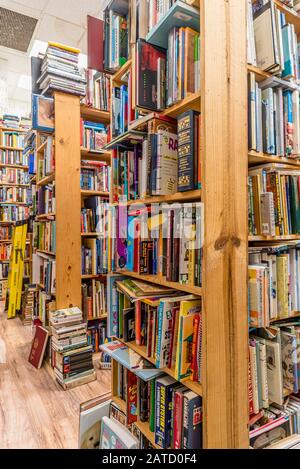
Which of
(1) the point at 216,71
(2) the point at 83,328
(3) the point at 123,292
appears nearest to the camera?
(1) the point at 216,71

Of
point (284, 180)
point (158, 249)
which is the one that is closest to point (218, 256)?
point (158, 249)

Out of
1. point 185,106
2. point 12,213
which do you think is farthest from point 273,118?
point 12,213

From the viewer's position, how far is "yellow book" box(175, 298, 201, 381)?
99 centimetres

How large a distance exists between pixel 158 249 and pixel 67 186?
140 centimetres

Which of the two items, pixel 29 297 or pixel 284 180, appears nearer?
pixel 284 180

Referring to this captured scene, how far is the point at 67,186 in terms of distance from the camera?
2305mm

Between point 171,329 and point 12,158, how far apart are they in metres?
4.79

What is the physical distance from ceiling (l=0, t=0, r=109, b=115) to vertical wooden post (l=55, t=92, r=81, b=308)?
132cm

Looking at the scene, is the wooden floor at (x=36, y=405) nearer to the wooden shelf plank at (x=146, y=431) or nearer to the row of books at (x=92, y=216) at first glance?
the wooden shelf plank at (x=146, y=431)

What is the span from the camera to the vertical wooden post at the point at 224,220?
3.00 feet

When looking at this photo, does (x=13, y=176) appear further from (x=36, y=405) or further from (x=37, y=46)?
(x=36, y=405)

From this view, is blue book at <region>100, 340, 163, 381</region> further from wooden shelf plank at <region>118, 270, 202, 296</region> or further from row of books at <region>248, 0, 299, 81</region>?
row of books at <region>248, 0, 299, 81</region>

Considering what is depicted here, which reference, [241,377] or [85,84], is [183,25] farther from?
[85,84]

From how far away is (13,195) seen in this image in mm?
4914
